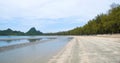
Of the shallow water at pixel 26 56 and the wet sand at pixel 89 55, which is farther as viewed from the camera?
the shallow water at pixel 26 56

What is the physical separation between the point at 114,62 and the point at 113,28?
90.6 meters

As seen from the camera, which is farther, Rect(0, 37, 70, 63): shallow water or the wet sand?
Rect(0, 37, 70, 63): shallow water

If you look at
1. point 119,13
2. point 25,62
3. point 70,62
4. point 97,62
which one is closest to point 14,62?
point 25,62

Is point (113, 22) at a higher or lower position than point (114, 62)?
higher

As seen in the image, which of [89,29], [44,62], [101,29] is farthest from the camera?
[89,29]

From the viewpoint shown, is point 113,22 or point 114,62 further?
point 113,22

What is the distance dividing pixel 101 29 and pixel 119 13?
3467 cm

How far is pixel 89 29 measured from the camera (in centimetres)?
16938

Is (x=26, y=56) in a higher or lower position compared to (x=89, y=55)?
lower

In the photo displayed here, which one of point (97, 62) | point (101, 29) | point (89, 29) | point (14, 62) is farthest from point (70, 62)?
point (89, 29)

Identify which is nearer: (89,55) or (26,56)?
(89,55)

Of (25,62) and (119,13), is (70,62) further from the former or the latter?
(119,13)

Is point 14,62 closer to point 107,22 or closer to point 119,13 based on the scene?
point 119,13

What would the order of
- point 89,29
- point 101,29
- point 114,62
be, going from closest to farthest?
point 114,62 < point 101,29 < point 89,29
